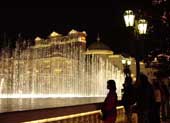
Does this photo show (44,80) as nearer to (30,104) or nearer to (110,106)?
(30,104)

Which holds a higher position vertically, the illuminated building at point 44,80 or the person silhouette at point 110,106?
the illuminated building at point 44,80

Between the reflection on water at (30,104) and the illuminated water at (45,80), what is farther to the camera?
the illuminated water at (45,80)

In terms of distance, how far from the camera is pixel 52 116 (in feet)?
33.6

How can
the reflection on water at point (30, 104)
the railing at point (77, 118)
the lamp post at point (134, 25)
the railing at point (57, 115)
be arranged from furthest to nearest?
the reflection on water at point (30, 104), the lamp post at point (134, 25), the railing at point (77, 118), the railing at point (57, 115)

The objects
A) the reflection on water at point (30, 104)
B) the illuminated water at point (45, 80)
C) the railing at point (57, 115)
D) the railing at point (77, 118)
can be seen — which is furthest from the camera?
the illuminated water at point (45, 80)

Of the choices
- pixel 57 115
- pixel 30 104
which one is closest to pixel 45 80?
pixel 30 104

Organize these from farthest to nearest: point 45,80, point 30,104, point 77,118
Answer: point 45,80 → point 30,104 → point 77,118

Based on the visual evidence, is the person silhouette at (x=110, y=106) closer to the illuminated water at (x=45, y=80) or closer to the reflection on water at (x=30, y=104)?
the reflection on water at (x=30, y=104)

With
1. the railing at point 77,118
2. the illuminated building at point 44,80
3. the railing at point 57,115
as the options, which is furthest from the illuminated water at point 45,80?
the railing at point 57,115

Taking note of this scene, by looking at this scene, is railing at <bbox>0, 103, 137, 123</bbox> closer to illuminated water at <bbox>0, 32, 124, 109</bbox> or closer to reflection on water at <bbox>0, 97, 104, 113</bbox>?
reflection on water at <bbox>0, 97, 104, 113</bbox>

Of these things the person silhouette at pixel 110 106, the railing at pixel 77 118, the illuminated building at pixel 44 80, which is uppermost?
the illuminated building at pixel 44 80

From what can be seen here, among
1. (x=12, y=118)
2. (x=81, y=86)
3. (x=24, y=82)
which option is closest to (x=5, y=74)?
(x=24, y=82)

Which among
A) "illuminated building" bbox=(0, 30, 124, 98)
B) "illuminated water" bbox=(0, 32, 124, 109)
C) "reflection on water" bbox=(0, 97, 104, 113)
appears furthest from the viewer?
"illuminated water" bbox=(0, 32, 124, 109)

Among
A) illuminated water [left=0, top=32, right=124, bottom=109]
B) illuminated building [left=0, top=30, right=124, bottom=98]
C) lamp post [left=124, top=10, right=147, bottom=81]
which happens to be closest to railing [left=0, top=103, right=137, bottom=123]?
lamp post [left=124, top=10, right=147, bottom=81]
